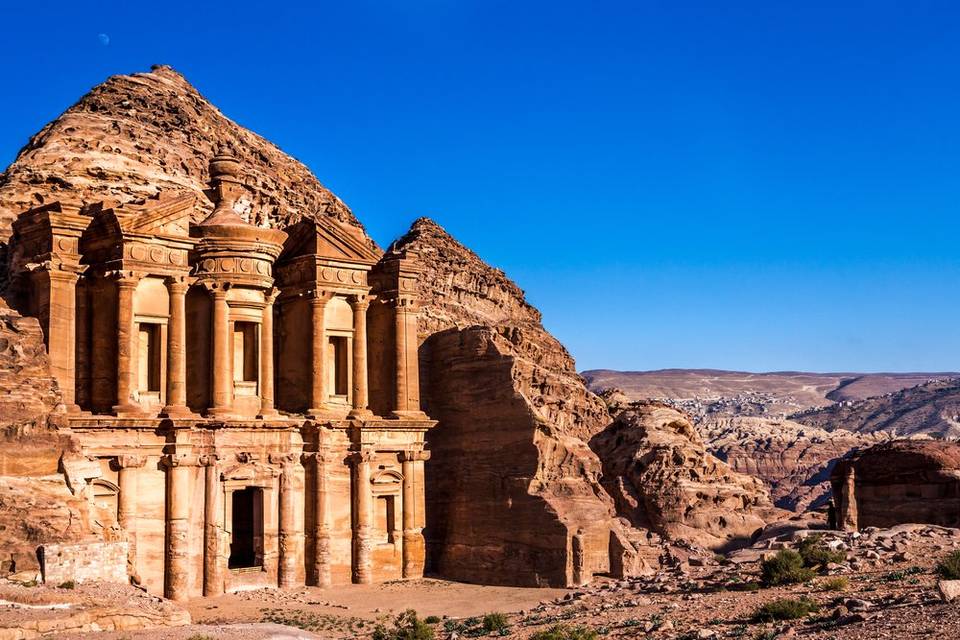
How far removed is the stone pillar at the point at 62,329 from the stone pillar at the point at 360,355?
9.39 m

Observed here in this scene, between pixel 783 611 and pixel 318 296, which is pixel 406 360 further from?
pixel 783 611

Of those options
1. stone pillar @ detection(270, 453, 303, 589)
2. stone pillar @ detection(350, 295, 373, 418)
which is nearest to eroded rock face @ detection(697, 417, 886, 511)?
stone pillar @ detection(350, 295, 373, 418)

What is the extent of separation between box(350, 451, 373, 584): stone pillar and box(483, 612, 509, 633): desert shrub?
11.0 meters

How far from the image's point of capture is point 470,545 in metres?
39.3

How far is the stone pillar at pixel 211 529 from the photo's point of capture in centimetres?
3422

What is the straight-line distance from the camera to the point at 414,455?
39.6 meters

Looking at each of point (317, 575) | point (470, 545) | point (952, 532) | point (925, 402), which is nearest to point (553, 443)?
point (470, 545)

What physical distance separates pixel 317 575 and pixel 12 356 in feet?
41.4

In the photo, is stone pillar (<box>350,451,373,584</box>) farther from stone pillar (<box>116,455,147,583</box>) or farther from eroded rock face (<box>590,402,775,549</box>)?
eroded rock face (<box>590,402,775,549</box>)

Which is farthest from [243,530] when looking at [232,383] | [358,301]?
[358,301]

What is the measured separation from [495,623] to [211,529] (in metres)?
11.3

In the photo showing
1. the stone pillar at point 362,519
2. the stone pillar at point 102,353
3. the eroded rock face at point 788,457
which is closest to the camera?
the stone pillar at point 102,353

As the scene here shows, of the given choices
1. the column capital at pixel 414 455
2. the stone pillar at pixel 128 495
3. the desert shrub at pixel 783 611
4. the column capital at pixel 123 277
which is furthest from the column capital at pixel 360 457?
the desert shrub at pixel 783 611

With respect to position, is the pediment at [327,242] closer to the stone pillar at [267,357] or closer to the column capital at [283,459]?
the stone pillar at [267,357]
